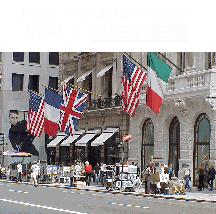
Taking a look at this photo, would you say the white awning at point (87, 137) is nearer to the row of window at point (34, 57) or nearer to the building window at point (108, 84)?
the building window at point (108, 84)

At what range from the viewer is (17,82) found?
65438 mm

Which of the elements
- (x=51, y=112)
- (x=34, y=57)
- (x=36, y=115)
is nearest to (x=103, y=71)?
(x=51, y=112)

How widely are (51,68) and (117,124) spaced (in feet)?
72.7

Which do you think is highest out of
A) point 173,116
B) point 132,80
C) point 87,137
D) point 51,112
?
point 132,80

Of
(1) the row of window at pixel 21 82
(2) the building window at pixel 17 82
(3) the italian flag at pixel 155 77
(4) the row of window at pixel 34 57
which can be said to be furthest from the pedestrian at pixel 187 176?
(4) the row of window at pixel 34 57

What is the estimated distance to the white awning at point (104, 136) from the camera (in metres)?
46.6

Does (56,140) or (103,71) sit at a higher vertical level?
(103,71)

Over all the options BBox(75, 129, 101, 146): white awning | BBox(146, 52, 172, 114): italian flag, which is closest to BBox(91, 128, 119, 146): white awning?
BBox(75, 129, 101, 146): white awning

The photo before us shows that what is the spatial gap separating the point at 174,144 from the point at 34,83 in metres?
28.4

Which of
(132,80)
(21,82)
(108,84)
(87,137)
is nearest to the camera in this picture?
(132,80)

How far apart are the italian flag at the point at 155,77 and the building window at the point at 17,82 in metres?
30.9

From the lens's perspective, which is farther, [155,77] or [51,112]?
[51,112]

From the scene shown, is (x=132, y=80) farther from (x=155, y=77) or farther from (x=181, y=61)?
(x=181, y=61)

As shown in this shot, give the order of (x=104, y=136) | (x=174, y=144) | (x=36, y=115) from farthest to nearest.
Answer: (x=104, y=136) → (x=36, y=115) → (x=174, y=144)
